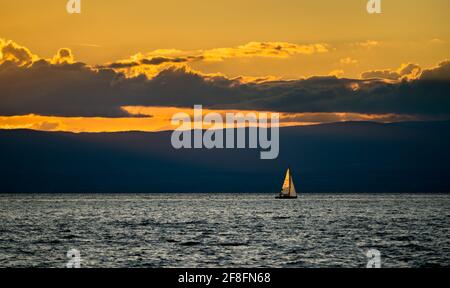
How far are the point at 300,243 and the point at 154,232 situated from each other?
Result: 2115 cm

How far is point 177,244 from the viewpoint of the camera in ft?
240

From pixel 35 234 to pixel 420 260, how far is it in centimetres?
4581
